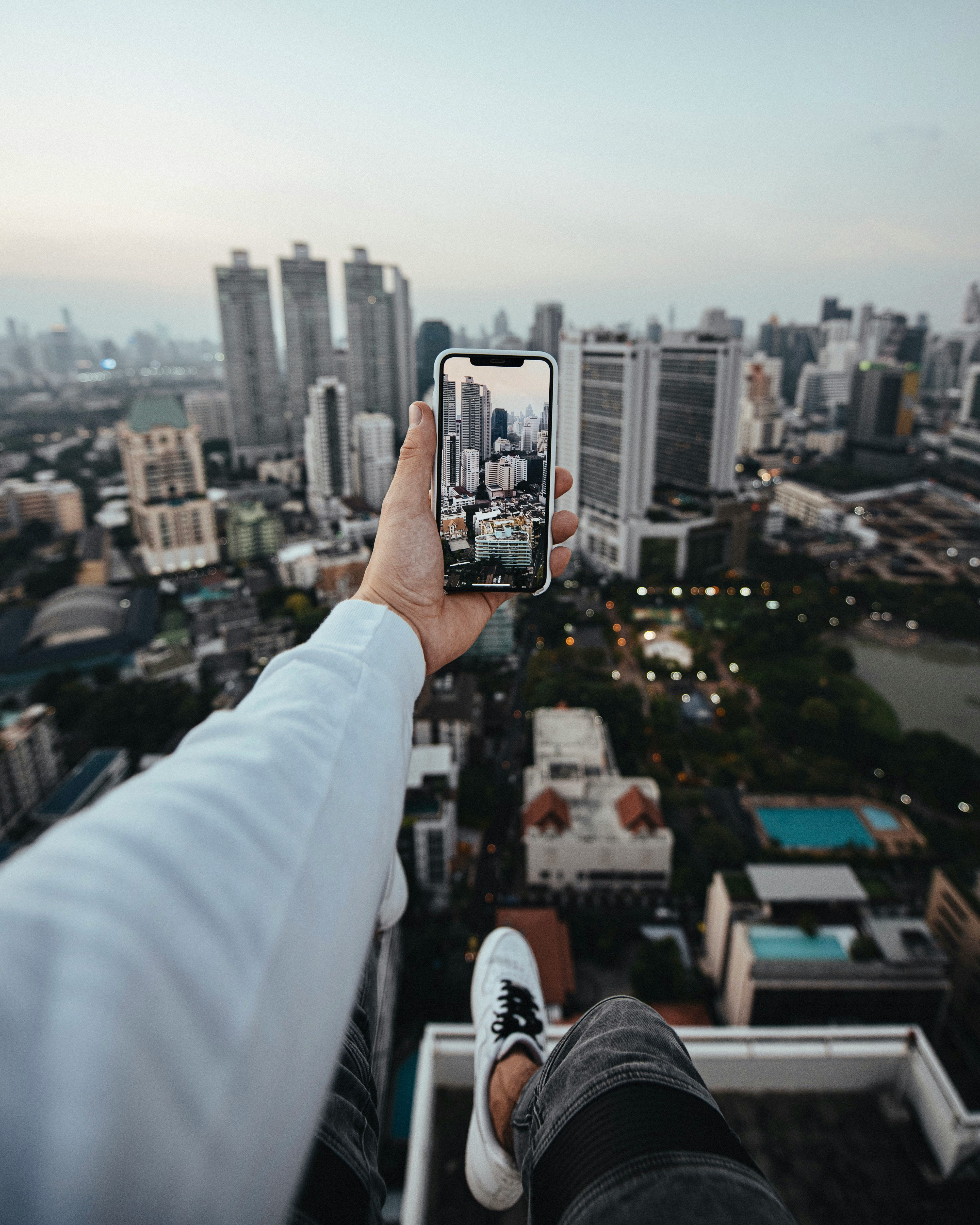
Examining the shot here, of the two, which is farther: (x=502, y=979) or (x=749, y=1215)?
(x=502, y=979)

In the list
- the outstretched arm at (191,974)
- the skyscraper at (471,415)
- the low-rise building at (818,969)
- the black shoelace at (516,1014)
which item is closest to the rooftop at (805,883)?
the low-rise building at (818,969)

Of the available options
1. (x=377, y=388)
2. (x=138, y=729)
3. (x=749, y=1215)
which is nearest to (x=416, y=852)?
(x=138, y=729)

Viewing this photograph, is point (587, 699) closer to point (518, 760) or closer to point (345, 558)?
point (518, 760)

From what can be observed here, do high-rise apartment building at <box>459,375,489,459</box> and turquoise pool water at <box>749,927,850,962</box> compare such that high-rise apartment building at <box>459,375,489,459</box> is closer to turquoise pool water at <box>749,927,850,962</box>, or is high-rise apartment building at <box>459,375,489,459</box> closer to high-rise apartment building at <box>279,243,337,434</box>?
turquoise pool water at <box>749,927,850,962</box>

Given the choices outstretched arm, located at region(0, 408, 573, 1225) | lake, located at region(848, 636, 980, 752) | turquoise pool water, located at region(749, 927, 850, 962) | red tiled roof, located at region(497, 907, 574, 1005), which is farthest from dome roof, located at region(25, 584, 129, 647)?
lake, located at region(848, 636, 980, 752)

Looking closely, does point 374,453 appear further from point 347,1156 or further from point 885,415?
point 347,1156


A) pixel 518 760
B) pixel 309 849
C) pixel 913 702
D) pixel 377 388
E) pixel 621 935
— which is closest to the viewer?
pixel 309 849

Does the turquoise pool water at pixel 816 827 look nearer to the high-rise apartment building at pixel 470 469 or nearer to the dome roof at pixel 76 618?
the high-rise apartment building at pixel 470 469
